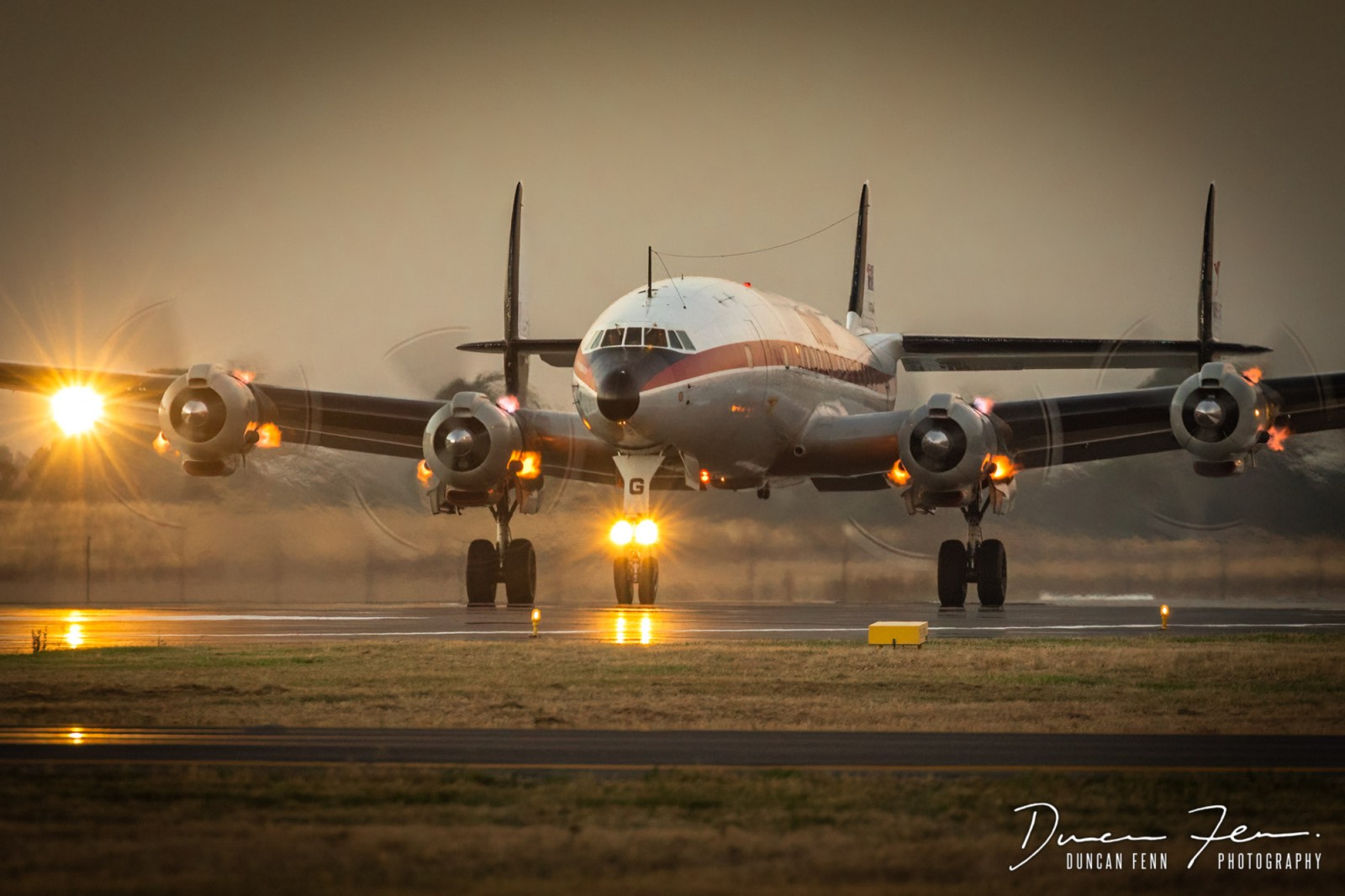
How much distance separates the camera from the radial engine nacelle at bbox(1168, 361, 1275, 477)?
37156 millimetres

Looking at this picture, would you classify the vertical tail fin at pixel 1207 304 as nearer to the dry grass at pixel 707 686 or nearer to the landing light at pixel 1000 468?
the landing light at pixel 1000 468

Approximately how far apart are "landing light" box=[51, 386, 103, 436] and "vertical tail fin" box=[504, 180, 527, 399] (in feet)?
31.5

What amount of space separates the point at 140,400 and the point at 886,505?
21345 millimetres

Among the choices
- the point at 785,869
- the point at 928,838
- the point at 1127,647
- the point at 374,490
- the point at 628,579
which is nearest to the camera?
the point at 785,869

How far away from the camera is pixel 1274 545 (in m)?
48.4

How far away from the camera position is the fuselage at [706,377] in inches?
1409

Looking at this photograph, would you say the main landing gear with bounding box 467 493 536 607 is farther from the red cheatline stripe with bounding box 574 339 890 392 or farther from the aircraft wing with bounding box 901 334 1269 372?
the aircraft wing with bounding box 901 334 1269 372

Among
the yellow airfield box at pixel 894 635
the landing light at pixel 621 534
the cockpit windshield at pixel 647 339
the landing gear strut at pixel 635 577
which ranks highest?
the cockpit windshield at pixel 647 339

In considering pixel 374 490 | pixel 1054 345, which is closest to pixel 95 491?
pixel 374 490

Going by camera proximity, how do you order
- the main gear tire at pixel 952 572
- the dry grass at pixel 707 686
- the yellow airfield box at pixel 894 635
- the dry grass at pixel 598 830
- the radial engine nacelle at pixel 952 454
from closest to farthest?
the dry grass at pixel 598 830 → the dry grass at pixel 707 686 → the yellow airfield box at pixel 894 635 → the radial engine nacelle at pixel 952 454 → the main gear tire at pixel 952 572

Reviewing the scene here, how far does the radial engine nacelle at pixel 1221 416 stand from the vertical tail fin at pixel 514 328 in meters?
15.0

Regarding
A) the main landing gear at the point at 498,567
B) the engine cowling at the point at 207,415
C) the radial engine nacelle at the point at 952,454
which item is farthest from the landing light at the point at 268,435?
the radial engine nacelle at the point at 952,454

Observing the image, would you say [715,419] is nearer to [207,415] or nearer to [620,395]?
[620,395]

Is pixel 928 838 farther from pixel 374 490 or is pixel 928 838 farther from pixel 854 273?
pixel 854 273
